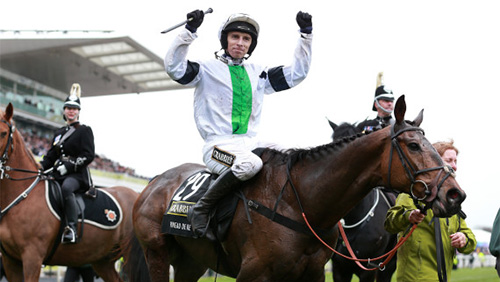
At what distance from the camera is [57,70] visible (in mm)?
42625

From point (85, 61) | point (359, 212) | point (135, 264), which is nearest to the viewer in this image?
point (135, 264)

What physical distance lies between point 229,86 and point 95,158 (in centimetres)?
3270

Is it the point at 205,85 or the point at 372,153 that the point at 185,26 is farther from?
the point at 372,153

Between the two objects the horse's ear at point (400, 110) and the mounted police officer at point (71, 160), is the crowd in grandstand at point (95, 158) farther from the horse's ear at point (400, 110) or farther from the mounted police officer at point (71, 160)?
the horse's ear at point (400, 110)

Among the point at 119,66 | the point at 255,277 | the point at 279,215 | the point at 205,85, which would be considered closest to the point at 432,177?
the point at 279,215

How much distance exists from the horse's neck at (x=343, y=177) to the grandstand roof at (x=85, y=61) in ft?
113

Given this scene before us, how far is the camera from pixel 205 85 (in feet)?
16.1

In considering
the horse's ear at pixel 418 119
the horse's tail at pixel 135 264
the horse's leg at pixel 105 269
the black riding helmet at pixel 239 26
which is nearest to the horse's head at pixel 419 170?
the horse's ear at pixel 418 119

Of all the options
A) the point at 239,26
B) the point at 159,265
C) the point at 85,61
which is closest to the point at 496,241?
the point at 239,26

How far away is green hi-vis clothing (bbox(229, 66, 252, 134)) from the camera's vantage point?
481 cm

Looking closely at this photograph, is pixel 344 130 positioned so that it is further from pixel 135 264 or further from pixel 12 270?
pixel 12 270

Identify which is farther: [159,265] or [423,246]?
[159,265]

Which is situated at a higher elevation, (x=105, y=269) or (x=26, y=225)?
(x=26, y=225)

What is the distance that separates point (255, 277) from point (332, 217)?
0.73 meters
